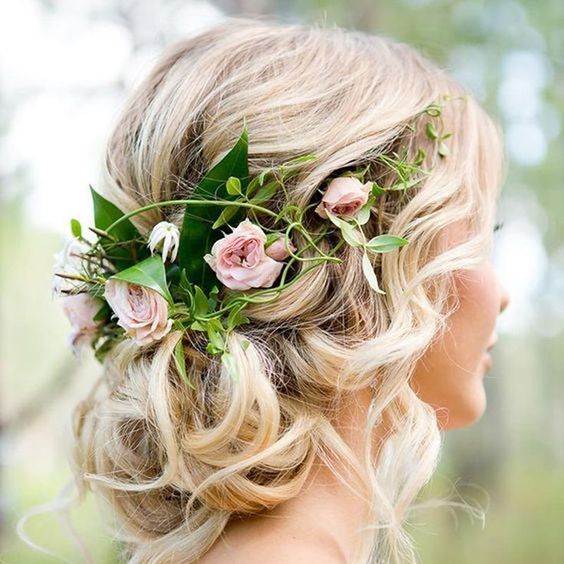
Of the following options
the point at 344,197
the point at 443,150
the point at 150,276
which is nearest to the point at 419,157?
the point at 443,150

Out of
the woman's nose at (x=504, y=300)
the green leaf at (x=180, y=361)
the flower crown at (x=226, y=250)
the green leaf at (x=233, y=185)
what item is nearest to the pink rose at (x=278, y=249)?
the flower crown at (x=226, y=250)

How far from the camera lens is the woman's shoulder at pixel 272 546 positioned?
4.30 ft

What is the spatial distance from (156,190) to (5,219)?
3710 millimetres

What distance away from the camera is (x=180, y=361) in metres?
1.34

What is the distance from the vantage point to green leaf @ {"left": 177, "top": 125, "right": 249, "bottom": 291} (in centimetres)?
135

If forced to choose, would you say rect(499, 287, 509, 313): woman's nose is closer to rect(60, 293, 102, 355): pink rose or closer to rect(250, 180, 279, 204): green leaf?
rect(250, 180, 279, 204): green leaf

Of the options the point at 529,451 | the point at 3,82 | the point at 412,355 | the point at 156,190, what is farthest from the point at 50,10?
the point at 529,451

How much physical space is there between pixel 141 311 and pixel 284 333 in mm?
255

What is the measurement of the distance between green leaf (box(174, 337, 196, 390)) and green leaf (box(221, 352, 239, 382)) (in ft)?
0.22

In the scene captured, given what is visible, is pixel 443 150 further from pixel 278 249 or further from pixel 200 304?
pixel 200 304

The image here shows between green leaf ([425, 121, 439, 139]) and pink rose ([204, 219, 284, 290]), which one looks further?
green leaf ([425, 121, 439, 139])

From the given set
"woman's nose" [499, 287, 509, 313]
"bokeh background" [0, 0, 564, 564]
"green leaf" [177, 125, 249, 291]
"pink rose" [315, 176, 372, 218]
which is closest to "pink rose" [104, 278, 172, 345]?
"green leaf" [177, 125, 249, 291]

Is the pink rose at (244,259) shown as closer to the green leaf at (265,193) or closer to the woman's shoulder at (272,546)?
the green leaf at (265,193)

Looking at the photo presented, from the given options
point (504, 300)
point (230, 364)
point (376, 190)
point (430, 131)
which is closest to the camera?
point (230, 364)
